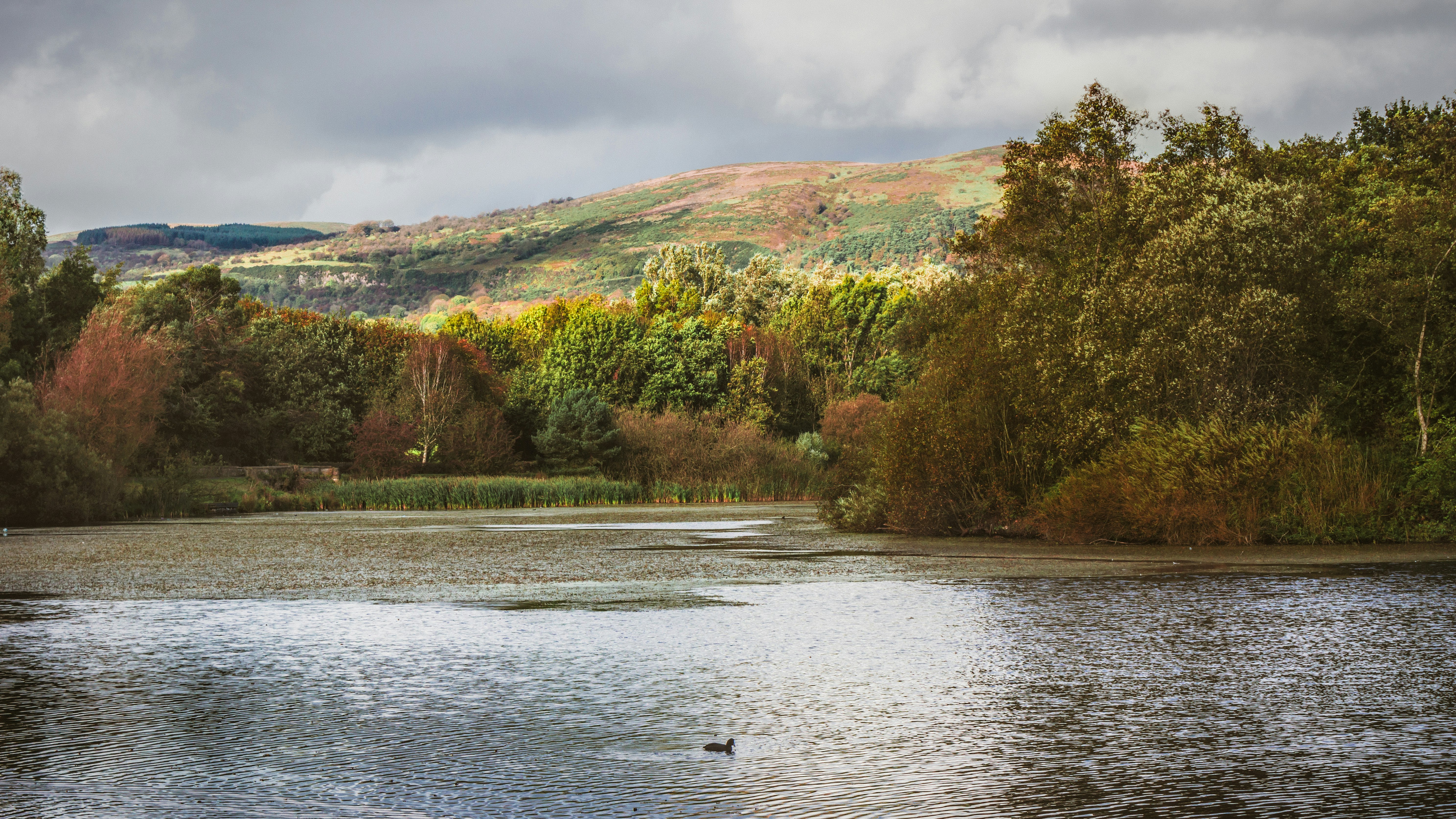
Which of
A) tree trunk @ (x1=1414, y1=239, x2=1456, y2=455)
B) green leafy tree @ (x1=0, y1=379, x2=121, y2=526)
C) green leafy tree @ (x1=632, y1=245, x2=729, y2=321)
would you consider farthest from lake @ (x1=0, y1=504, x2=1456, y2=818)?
green leafy tree @ (x1=632, y1=245, x2=729, y2=321)

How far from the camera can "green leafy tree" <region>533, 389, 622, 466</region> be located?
56750 mm

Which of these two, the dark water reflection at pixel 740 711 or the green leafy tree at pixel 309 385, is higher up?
the green leafy tree at pixel 309 385

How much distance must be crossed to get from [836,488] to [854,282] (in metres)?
51.9

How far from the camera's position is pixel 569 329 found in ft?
224

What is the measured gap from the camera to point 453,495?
46.1 metres

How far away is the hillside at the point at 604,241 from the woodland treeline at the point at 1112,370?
7942 centimetres

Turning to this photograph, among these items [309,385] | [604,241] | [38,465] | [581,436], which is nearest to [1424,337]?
[38,465]

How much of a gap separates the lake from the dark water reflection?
0.10 feet

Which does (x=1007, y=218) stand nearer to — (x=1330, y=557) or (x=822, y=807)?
(x=1330, y=557)

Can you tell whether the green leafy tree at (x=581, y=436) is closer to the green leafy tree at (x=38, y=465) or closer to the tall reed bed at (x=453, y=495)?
the tall reed bed at (x=453, y=495)

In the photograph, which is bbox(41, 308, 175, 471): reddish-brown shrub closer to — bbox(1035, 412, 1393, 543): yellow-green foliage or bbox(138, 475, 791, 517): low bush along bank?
bbox(138, 475, 791, 517): low bush along bank

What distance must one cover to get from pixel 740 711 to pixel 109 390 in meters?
36.3

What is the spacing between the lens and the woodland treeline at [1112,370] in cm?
2239

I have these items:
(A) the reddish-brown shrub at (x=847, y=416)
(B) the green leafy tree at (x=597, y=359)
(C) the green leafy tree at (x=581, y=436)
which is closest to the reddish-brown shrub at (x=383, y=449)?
(C) the green leafy tree at (x=581, y=436)
